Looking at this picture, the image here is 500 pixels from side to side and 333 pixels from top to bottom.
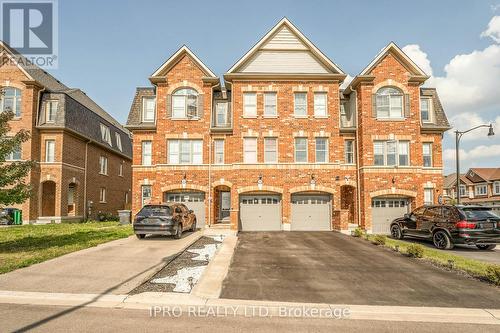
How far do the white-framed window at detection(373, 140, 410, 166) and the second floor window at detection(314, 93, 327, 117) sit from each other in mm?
3780

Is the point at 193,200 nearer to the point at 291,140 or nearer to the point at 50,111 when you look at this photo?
the point at 291,140

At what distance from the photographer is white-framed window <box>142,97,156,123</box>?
2333cm

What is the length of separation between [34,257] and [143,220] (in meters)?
4.72

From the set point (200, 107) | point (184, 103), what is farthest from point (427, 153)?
point (184, 103)

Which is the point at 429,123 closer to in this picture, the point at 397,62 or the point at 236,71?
the point at 397,62

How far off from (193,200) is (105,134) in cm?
1571

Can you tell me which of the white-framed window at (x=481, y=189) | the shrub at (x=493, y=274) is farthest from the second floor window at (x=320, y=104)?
the white-framed window at (x=481, y=189)

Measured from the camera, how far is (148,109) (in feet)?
77.2

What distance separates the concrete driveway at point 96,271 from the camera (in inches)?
309

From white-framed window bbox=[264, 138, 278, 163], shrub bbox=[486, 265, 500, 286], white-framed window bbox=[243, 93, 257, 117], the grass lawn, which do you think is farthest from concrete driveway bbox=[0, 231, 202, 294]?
white-framed window bbox=[243, 93, 257, 117]

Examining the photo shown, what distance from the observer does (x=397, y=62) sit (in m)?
21.7

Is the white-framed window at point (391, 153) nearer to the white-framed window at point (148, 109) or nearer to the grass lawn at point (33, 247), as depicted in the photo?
the white-framed window at point (148, 109)

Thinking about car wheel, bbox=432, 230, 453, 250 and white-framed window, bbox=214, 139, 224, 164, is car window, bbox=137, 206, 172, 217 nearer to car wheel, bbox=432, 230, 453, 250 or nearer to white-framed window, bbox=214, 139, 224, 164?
white-framed window, bbox=214, 139, 224, 164

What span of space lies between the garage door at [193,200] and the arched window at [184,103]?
5105mm
